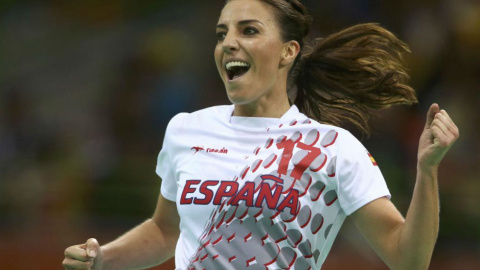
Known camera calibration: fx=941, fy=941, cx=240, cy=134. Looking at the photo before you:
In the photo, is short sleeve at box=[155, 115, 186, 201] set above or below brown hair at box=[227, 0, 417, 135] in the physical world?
below

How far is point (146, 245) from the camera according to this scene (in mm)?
3734

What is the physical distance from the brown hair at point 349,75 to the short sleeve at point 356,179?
481 millimetres

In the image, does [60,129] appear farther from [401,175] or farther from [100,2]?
[401,175]

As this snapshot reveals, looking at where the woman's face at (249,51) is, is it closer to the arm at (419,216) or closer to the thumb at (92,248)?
the arm at (419,216)

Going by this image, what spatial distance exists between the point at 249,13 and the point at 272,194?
69cm

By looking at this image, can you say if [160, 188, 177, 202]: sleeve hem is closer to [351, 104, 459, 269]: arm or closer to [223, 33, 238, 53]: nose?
[223, 33, 238, 53]: nose

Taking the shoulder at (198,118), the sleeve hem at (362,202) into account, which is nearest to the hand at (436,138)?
the sleeve hem at (362,202)

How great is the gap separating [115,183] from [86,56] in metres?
2.35

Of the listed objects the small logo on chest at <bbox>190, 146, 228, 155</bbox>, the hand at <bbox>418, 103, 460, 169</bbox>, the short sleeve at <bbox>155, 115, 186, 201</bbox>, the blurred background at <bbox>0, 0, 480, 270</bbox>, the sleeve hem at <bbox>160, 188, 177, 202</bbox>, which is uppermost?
the hand at <bbox>418, 103, 460, 169</bbox>

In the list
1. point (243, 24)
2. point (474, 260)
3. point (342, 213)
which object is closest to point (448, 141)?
point (342, 213)

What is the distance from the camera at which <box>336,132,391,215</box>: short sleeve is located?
10.5ft

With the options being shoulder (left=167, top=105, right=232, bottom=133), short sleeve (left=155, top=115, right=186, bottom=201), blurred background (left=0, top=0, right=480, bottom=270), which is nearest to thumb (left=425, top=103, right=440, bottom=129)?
shoulder (left=167, top=105, right=232, bottom=133)

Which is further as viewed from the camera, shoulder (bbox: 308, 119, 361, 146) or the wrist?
shoulder (bbox: 308, 119, 361, 146)

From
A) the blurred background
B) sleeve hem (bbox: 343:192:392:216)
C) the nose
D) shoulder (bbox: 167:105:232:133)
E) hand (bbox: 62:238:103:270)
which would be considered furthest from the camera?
the blurred background
